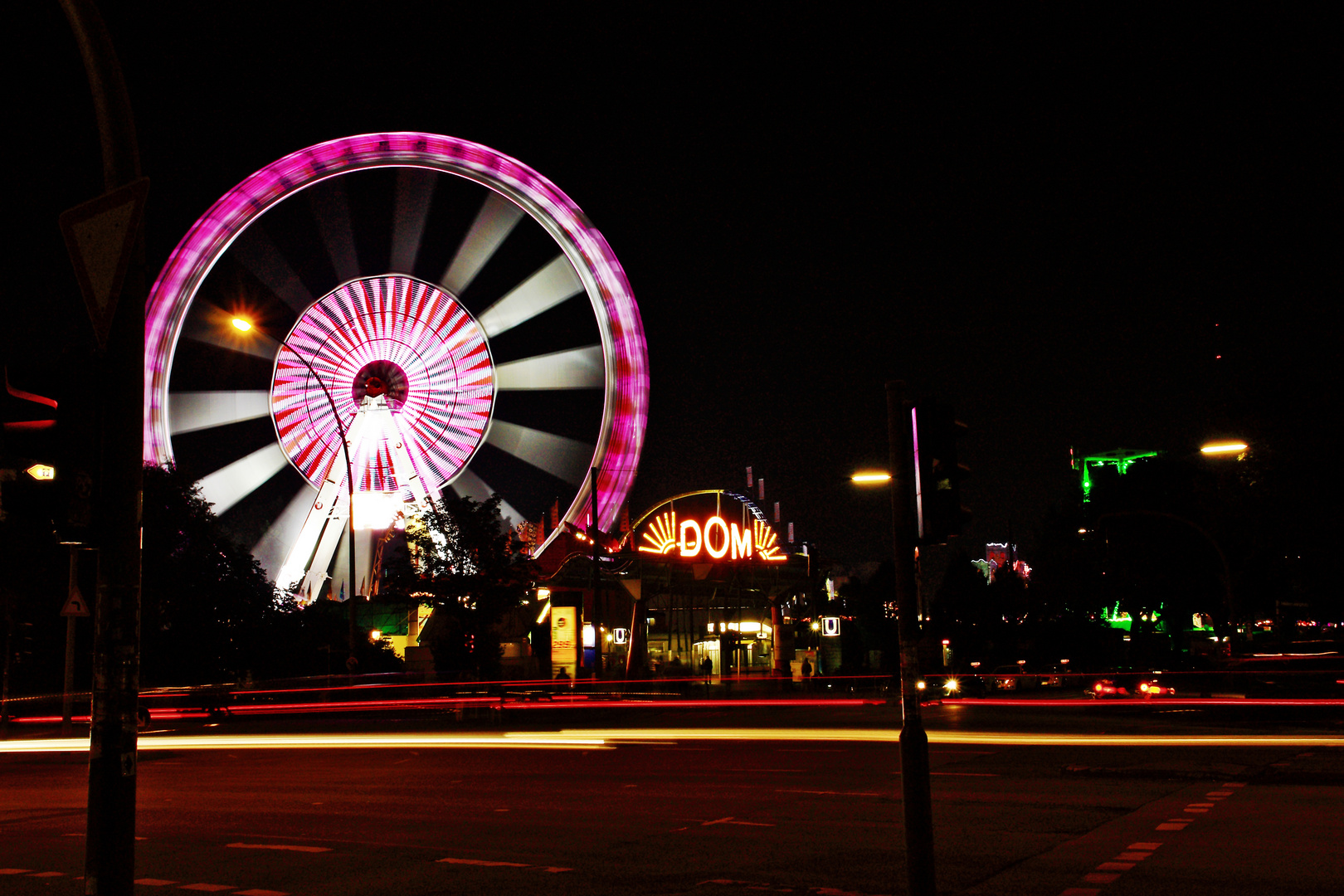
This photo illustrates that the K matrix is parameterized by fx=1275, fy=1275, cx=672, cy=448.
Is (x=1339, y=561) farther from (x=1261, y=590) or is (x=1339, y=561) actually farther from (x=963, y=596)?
(x=963, y=596)

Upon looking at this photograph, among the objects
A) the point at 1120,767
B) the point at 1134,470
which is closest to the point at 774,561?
the point at 1134,470

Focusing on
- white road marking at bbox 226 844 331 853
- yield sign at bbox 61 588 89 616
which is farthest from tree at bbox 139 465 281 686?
white road marking at bbox 226 844 331 853

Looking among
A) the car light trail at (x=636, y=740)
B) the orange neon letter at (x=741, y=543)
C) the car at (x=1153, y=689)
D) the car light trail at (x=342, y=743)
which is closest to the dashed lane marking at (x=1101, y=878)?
the car light trail at (x=636, y=740)

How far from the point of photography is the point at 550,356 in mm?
39750

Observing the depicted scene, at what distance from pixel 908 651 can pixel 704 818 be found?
555cm

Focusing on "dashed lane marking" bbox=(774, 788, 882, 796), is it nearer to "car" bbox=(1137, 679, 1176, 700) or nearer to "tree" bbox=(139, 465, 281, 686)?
"car" bbox=(1137, 679, 1176, 700)

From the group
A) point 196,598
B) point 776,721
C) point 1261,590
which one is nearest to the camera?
point 776,721

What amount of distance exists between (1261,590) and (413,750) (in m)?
54.6

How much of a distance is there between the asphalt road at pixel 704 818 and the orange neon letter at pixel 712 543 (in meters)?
39.6

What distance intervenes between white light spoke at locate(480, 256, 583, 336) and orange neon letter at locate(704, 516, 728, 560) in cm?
2553

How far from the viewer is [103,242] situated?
6660 mm

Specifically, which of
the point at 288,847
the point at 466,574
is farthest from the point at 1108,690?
the point at 288,847

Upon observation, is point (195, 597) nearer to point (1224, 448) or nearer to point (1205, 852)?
point (1224, 448)

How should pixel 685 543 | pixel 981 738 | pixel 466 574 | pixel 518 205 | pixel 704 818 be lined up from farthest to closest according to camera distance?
pixel 685 543 → pixel 466 574 → pixel 518 205 → pixel 981 738 → pixel 704 818
